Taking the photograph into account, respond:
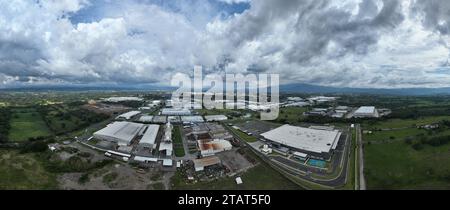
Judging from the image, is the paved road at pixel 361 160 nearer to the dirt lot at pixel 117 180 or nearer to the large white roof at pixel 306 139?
the large white roof at pixel 306 139

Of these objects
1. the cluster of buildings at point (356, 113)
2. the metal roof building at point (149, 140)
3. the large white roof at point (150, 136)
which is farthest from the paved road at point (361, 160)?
the large white roof at point (150, 136)

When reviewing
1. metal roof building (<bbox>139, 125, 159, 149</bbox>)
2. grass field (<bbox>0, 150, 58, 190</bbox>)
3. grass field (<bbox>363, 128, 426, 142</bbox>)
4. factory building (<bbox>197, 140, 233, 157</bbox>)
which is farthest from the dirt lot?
grass field (<bbox>363, 128, 426, 142</bbox>)

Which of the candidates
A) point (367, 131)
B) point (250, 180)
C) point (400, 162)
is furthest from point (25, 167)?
point (367, 131)

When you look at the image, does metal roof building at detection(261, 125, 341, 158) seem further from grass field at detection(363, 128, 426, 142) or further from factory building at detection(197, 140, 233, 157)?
factory building at detection(197, 140, 233, 157)

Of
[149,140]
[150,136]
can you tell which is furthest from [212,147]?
[150,136]

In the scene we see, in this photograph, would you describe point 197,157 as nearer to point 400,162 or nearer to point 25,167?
point 25,167

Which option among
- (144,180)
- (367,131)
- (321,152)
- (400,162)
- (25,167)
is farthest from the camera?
(367,131)

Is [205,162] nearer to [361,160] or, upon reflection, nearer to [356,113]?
[361,160]
